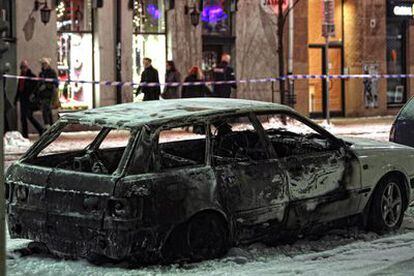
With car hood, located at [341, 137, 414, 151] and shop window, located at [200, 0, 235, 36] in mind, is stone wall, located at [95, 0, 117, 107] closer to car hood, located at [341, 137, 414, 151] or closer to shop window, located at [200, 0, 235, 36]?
shop window, located at [200, 0, 235, 36]

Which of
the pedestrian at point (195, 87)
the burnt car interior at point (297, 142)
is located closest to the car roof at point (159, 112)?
the burnt car interior at point (297, 142)

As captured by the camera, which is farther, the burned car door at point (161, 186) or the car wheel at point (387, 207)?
the car wheel at point (387, 207)

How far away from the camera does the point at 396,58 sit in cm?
2648

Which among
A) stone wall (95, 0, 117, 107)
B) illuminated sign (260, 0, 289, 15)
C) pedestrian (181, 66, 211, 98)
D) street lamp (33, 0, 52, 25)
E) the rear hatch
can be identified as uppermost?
illuminated sign (260, 0, 289, 15)

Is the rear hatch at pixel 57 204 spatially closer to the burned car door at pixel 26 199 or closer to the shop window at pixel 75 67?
→ the burned car door at pixel 26 199

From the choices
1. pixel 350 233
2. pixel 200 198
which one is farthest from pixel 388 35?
pixel 200 198

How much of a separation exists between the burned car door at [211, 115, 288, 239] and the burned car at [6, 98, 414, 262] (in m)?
0.01

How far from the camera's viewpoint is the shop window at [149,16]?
70.3 ft

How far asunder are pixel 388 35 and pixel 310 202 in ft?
64.6

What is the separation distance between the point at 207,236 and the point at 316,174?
1.37 meters

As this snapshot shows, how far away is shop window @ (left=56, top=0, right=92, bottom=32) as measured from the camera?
20422mm

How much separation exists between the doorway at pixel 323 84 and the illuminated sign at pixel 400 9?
6.97 feet

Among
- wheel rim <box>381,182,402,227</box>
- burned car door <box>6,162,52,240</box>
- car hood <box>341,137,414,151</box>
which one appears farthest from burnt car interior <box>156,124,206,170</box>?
wheel rim <box>381,182,402,227</box>

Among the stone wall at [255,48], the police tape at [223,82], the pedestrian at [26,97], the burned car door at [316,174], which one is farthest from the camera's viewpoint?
the stone wall at [255,48]
